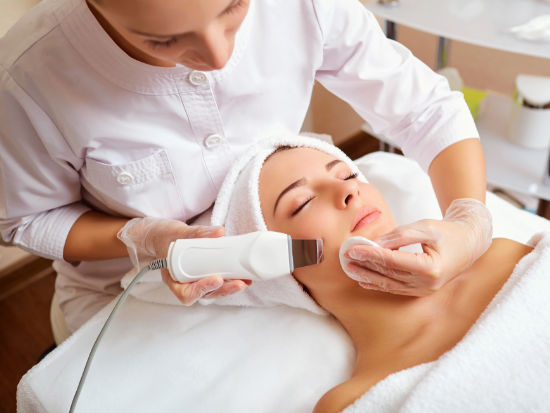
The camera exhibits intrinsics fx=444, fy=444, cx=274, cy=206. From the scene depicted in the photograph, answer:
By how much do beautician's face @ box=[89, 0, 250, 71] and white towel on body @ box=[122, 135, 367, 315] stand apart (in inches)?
13.9

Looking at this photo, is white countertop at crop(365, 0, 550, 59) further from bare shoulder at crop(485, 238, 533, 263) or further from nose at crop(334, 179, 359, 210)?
nose at crop(334, 179, 359, 210)

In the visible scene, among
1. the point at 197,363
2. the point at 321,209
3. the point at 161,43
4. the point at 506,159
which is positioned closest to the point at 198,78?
the point at 161,43

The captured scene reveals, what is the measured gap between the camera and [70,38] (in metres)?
0.83

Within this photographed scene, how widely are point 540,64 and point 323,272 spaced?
6.38ft

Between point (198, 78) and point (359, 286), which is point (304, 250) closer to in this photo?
point (359, 286)

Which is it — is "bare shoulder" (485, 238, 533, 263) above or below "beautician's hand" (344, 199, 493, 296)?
below

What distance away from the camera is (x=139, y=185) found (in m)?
0.97

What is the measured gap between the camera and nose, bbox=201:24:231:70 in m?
0.63

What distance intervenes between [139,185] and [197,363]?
1.32 ft

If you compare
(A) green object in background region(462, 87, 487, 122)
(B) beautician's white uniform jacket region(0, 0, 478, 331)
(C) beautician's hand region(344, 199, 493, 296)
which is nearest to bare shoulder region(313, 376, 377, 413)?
(C) beautician's hand region(344, 199, 493, 296)

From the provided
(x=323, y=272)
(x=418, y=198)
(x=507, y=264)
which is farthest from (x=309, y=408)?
(x=418, y=198)

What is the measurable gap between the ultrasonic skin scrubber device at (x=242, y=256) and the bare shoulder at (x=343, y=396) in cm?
23

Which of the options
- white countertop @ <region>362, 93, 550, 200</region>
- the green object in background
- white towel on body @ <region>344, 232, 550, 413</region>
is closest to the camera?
white towel on body @ <region>344, 232, 550, 413</region>

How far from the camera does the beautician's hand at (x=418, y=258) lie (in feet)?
2.52
